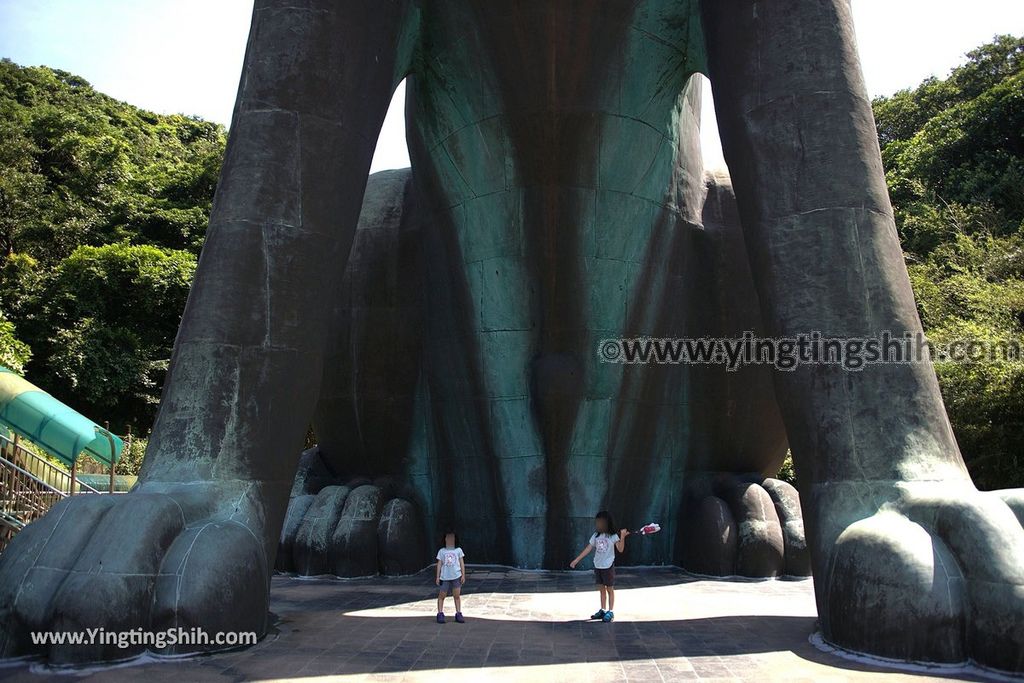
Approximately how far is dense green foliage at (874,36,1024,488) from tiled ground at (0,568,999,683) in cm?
1153

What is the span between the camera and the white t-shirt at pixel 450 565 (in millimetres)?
6078

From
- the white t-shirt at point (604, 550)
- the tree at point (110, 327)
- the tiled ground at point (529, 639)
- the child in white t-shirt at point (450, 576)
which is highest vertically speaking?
the tree at point (110, 327)

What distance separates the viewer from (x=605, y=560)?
6195mm

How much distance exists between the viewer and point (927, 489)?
484cm

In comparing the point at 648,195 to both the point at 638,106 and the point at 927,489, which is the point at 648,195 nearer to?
the point at 638,106

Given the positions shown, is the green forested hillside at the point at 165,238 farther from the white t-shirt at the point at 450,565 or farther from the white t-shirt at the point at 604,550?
the white t-shirt at the point at 450,565

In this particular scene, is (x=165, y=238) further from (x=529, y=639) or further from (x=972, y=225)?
(x=529, y=639)

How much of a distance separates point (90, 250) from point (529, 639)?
36.0 m

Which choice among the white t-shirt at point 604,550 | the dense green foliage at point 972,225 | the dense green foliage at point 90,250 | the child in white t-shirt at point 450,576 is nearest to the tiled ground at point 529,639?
the child in white t-shirt at point 450,576

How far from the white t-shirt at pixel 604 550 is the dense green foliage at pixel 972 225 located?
42.7 ft

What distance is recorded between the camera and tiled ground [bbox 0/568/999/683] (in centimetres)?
431

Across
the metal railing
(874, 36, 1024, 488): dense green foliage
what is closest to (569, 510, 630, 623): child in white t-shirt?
the metal railing

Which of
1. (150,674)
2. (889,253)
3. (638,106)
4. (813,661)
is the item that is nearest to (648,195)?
(638,106)

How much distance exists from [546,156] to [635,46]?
1.26m
